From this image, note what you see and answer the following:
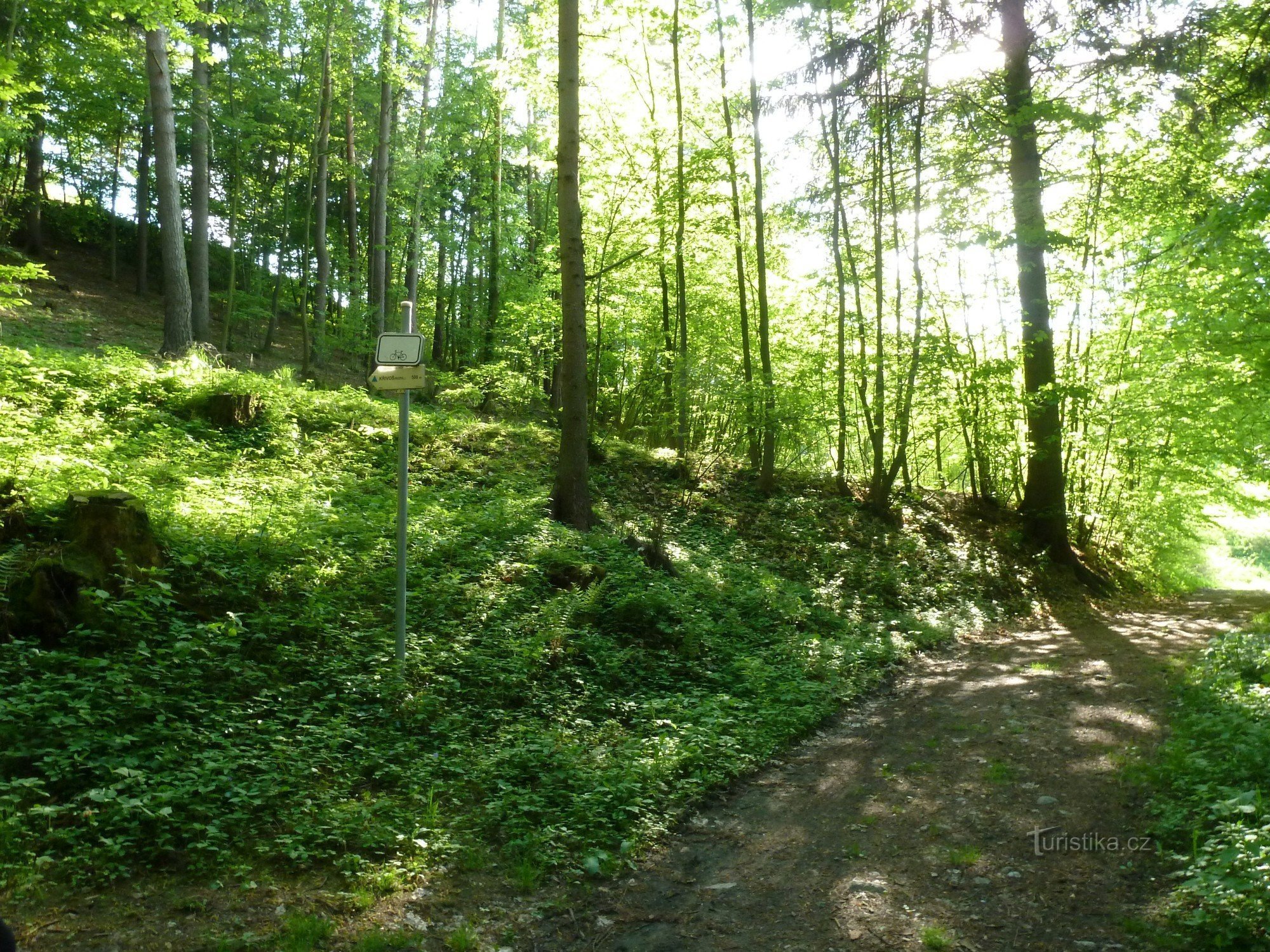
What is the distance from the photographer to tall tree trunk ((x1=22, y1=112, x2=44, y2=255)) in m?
22.0

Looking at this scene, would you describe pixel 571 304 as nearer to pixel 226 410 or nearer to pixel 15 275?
pixel 226 410

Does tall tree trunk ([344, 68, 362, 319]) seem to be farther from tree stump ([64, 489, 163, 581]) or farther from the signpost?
the signpost

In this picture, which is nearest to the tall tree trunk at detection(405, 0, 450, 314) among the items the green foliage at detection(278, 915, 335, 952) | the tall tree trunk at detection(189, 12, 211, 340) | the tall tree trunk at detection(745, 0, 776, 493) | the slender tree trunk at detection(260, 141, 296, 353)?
the slender tree trunk at detection(260, 141, 296, 353)

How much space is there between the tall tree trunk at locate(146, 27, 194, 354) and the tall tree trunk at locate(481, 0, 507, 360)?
9431mm

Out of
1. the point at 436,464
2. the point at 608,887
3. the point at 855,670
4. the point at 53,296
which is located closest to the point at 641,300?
the point at 436,464

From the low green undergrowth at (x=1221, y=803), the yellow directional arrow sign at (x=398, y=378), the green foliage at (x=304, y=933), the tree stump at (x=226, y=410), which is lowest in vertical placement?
Answer: the green foliage at (x=304, y=933)

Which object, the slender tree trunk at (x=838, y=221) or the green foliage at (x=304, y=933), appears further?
the slender tree trunk at (x=838, y=221)

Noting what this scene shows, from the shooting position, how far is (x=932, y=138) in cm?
1523

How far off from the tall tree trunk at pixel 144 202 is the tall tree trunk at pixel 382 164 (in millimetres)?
7425

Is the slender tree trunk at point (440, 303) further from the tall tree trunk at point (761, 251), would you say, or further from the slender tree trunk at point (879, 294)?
the slender tree trunk at point (879, 294)

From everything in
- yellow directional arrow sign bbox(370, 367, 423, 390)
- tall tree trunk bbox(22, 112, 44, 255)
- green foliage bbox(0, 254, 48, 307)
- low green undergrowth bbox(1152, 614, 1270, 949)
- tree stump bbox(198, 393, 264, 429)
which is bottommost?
low green undergrowth bbox(1152, 614, 1270, 949)

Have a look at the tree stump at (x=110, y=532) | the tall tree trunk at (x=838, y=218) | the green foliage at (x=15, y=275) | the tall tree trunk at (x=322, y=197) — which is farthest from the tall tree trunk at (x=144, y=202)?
the tree stump at (x=110, y=532)

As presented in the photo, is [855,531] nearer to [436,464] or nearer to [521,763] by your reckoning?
[436,464]

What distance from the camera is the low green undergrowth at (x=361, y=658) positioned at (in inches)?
174
